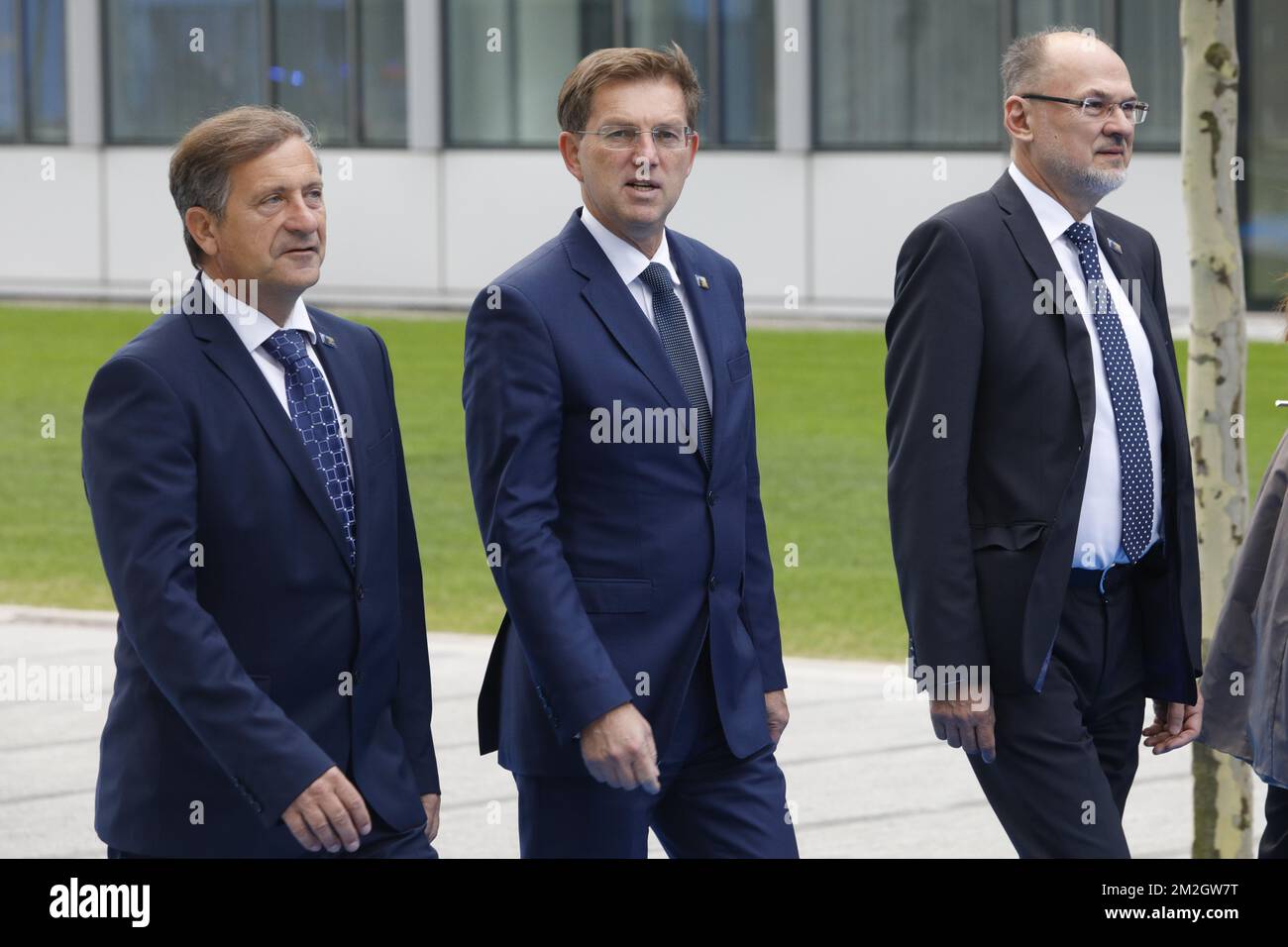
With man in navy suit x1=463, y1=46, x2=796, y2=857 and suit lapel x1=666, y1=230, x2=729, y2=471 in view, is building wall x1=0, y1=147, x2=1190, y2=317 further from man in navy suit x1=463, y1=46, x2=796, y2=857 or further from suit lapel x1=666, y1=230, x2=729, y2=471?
man in navy suit x1=463, y1=46, x2=796, y2=857

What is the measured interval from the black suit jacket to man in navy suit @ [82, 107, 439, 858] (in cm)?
112

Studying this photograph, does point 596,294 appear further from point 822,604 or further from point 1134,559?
point 822,604

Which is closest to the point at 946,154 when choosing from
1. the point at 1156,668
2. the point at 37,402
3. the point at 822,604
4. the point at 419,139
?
the point at 419,139

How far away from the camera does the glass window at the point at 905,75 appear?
2759 centimetres

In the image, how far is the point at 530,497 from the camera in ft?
13.5

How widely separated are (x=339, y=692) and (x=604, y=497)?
2.17ft

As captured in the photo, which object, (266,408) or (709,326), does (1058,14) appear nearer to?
(709,326)

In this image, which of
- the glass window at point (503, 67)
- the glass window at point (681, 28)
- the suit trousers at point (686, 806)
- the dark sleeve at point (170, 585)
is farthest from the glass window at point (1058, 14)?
the dark sleeve at point (170, 585)

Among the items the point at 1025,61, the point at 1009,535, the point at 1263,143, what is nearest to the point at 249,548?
the point at 1009,535

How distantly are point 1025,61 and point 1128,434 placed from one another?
2.71 feet

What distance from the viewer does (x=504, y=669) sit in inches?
174

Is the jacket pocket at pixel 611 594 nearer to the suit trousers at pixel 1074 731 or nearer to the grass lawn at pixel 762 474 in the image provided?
the suit trousers at pixel 1074 731

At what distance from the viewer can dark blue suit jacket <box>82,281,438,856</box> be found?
11.9 ft
